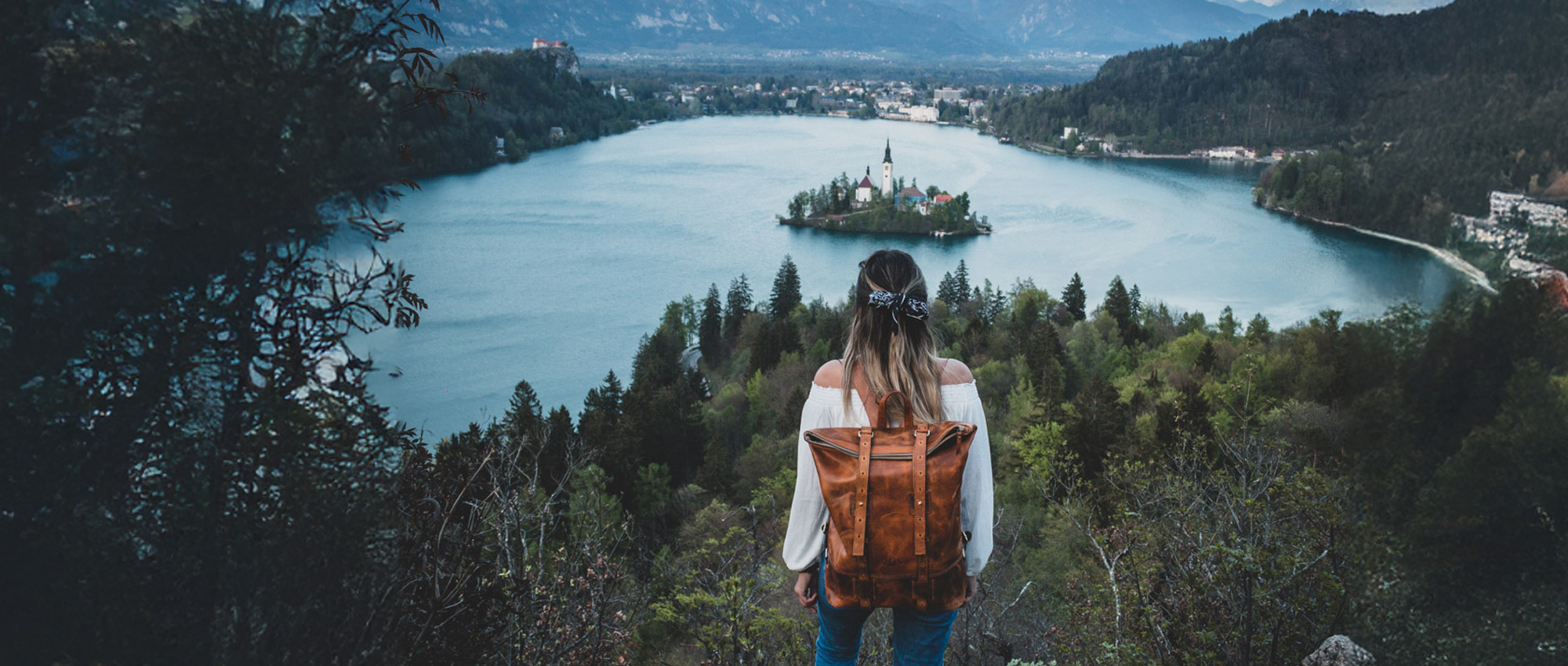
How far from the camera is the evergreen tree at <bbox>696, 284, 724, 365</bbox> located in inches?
1077

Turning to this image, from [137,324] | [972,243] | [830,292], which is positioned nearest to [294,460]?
[137,324]

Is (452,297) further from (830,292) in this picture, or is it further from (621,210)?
(621,210)

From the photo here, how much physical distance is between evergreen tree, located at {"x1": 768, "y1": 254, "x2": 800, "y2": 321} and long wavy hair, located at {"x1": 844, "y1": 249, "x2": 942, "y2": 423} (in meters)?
26.5

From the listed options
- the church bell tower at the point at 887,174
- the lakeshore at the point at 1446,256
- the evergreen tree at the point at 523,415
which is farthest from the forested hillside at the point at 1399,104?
the church bell tower at the point at 887,174

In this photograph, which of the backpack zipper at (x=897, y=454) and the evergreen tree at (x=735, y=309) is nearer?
the backpack zipper at (x=897, y=454)

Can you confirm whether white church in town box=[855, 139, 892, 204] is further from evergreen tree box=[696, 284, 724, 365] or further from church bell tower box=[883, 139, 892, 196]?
evergreen tree box=[696, 284, 724, 365]

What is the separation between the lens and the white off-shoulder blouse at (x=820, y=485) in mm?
1471

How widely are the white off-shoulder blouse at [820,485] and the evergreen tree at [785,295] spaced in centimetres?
2639

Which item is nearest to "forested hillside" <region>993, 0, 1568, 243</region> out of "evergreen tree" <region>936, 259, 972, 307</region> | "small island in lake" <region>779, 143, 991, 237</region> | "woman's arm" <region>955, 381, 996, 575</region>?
"evergreen tree" <region>936, 259, 972, 307</region>

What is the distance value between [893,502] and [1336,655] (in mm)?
2588

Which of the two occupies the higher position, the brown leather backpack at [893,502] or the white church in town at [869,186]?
the brown leather backpack at [893,502]

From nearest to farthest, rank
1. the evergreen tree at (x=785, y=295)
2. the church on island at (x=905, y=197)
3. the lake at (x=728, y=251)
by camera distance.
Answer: the lake at (x=728, y=251) < the evergreen tree at (x=785, y=295) < the church on island at (x=905, y=197)

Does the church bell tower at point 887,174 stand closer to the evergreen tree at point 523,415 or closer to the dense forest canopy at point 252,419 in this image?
the evergreen tree at point 523,415

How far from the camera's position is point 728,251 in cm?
3753
